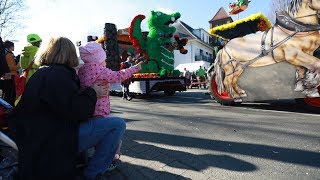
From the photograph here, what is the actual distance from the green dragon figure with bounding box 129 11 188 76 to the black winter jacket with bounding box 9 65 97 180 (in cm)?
1132

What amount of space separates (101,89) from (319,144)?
324 centimetres

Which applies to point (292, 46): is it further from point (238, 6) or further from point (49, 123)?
point (238, 6)

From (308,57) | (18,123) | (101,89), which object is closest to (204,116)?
(308,57)

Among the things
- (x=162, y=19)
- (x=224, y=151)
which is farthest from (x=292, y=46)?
(x=162, y=19)

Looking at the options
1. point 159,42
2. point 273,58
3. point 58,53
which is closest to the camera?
point 58,53

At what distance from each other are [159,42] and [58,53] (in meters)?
11.5

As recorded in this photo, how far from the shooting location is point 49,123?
8.48 feet

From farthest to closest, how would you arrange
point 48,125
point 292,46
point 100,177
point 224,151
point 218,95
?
1. point 218,95
2. point 292,46
3. point 224,151
4. point 100,177
5. point 48,125

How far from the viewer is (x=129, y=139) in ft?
17.3

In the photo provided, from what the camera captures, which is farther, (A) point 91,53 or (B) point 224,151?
(B) point 224,151

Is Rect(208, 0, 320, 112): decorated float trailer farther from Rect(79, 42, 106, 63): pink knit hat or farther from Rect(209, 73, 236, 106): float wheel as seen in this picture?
Rect(79, 42, 106, 63): pink knit hat

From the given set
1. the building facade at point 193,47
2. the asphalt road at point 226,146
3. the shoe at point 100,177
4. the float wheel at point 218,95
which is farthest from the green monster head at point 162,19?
the building facade at point 193,47

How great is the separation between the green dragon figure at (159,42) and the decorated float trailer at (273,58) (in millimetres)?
5344

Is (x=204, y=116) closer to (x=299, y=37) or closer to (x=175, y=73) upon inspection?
(x=299, y=37)
